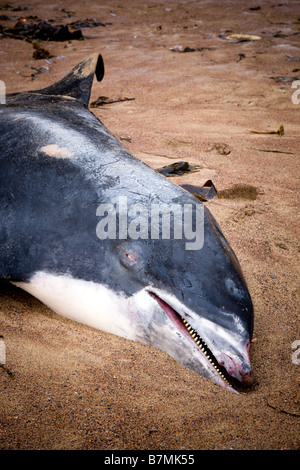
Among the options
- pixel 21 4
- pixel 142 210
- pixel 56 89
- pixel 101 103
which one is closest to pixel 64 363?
pixel 142 210

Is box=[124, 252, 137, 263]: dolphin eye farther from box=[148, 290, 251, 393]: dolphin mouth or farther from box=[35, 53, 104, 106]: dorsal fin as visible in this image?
box=[35, 53, 104, 106]: dorsal fin

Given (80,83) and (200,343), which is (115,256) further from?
(80,83)

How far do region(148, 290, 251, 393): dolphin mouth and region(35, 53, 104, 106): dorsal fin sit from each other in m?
2.31

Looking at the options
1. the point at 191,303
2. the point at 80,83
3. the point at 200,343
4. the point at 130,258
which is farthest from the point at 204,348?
the point at 80,83

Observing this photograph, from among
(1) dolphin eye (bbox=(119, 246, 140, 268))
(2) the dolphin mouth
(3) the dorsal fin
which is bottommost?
(2) the dolphin mouth

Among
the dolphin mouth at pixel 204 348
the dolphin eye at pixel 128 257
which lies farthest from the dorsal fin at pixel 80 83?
the dolphin mouth at pixel 204 348

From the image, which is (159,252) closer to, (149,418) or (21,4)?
(149,418)

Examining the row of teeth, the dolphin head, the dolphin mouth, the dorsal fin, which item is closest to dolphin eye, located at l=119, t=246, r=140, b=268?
the dolphin head

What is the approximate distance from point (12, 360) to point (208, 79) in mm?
5805

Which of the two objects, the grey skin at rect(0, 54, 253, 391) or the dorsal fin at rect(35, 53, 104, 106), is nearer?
the grey skin at rect(0, 54, 253, 391)

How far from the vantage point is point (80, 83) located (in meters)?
3.78

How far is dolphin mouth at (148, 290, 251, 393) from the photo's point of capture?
1652mm

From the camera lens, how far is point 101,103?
5.46 meters

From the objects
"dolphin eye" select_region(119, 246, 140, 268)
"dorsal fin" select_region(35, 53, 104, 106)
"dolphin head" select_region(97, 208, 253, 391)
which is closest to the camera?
"dolphin head" select_region(97, 208, 253, 391)
